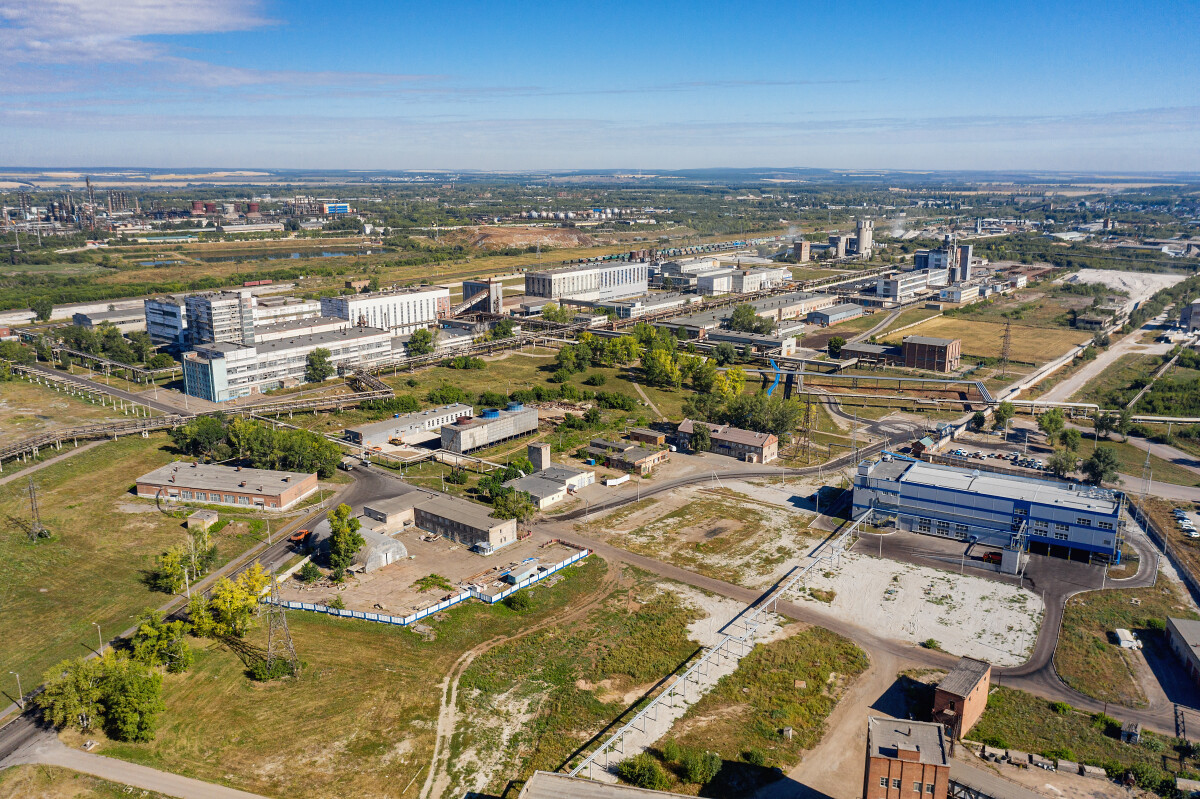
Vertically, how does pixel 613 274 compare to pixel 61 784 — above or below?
above

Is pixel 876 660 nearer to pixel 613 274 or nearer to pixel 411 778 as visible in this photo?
pixel 411 778

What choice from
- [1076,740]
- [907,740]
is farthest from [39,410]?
[1076,740]

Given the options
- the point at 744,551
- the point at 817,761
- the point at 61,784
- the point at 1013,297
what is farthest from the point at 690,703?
the point at 1013,297

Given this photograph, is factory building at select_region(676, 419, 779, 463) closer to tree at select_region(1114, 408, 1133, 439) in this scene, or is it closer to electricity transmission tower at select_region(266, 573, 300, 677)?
tree at select_region(1114, 408, 1133, 439)

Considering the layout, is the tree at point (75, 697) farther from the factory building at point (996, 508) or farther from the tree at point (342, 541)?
the factory building at point (996, 508)

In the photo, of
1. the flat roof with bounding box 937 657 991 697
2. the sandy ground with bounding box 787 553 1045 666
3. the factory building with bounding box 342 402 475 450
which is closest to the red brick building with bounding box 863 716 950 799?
the flat roof with bounding box 937 657 991 697

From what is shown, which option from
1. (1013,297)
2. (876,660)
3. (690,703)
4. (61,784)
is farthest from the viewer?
(1013,297)

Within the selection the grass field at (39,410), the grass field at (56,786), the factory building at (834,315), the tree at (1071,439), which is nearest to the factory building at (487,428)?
the grass field at (39,410)

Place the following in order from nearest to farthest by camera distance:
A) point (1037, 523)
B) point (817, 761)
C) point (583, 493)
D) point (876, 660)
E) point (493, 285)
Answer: point (817, 761)
point (876, 660)
point (1037, 523)
point (583, 493)
point (493, 285)

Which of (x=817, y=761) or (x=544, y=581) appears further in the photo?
(x=544, y=581)
